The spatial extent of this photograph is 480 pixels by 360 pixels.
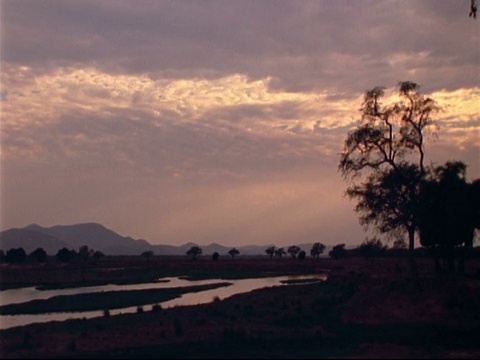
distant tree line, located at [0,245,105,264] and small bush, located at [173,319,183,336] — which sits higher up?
distant tree line, located at [0,245,105,264]

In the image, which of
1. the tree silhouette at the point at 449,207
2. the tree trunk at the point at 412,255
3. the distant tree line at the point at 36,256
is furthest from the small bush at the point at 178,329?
the distant tree line at the point at 36,256

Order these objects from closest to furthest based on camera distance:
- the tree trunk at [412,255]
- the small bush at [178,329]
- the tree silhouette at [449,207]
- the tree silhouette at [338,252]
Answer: the small bush at [178,329] < the tree trunk at [412,255] < the tree silhouette at [449,207] < the tree silhouette at [338,252]

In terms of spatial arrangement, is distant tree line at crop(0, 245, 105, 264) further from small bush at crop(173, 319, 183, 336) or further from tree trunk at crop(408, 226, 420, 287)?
tree trunk at crop(408, 226, 420, 287)

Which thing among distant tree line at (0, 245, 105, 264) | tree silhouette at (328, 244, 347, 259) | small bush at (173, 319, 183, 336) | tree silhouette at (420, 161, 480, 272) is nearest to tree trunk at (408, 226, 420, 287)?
tree silhouette at (420, 161, 480, 272)

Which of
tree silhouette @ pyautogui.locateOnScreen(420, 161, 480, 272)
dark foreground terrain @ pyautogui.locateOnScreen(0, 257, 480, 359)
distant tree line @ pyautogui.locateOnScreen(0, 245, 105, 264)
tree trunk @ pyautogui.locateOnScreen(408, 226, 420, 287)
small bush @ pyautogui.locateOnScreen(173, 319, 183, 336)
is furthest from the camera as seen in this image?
distant tree line @ pyautogui.locateOnScreen(0, 245, 105, 264)

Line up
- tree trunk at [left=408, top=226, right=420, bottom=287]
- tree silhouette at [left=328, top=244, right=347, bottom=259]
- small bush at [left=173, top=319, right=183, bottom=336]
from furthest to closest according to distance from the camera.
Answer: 1. tree silhouette at [left=328, top=244, right=347, bottom=259]
2. tree trunk at [left=408, top=226, right=420, bottom=287]
3. small bush at [left=173, top=319, right=183, bottom=336]

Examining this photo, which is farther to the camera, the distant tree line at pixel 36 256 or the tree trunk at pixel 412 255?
the distant tree line at pixel 36 256

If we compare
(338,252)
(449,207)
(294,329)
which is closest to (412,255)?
(449,207)

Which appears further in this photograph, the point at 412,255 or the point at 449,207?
the point at 449,207

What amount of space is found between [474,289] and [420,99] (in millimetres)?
14158

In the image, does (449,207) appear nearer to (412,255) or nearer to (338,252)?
(412,255)

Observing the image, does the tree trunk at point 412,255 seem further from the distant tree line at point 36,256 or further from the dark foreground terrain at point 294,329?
the distant tree line at point 36,256

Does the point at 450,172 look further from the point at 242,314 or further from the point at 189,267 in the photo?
the point at 189,267

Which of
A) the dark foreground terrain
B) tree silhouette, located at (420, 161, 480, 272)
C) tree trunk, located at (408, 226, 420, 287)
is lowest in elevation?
the dark foreground terrain
